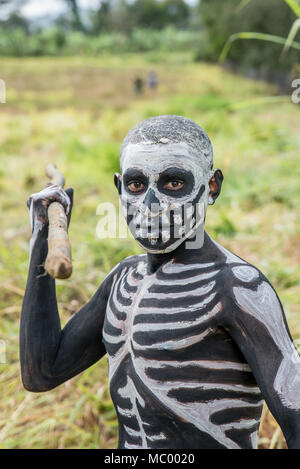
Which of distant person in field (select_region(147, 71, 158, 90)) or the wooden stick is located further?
distant person in field (select_region(147, 71, 158, 90))

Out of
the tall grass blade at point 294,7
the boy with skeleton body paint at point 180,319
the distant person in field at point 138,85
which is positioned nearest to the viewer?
the boy with skeleton body paint at point 180,319

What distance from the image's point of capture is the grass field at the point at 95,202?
7.53 feet

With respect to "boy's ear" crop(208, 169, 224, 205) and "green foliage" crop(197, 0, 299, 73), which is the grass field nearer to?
"green foliage" crop(197, 0, 299, 73)

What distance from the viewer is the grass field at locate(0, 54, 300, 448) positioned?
2.29 metres

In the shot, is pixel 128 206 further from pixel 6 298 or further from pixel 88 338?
pixel 6 298

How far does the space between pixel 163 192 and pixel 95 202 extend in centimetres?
363

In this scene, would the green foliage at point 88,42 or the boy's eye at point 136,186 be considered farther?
the green foliage at point 88,42

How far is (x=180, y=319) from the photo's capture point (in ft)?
3.91

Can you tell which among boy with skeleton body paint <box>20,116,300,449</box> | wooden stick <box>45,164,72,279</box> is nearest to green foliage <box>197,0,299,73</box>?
boy with skeleton body paint <box>20,116,300,449</box>

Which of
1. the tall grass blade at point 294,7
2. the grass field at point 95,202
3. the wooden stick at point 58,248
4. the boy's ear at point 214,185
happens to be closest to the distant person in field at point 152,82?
the grass field at point 95,202

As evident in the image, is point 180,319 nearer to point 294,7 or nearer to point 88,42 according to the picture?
point 294,7

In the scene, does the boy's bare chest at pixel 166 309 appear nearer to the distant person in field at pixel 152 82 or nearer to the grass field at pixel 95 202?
the grass field at pixel 95 202

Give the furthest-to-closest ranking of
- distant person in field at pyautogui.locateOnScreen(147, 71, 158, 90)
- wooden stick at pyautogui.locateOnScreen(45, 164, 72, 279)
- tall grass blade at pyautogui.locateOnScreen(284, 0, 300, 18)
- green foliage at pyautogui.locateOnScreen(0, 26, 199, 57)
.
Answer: green foliage at pyautogui.locateOnScreen(0, 26, 199, 57), distant person in field at pyautogui.locateOnScreen(147, 71, 158, 90), tall grass blade at pyautogui.locateOnScreen(284, 0, 300, 18), wooden stick at pyautogui.locateOnScreen(45, 164, 72, 279)
